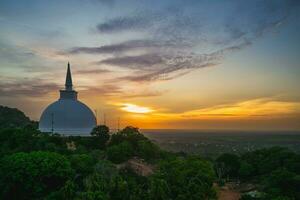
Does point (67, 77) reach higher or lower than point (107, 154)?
higher

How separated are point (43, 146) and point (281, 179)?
25.0 metres

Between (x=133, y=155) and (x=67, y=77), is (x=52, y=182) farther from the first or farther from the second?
(x=67, y=77)

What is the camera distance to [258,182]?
4312 cm

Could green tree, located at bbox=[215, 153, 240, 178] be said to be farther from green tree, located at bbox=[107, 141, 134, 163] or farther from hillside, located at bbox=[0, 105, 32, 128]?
hillside, located at bbox=[0, 105, 32, 128]

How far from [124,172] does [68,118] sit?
25.6 meters

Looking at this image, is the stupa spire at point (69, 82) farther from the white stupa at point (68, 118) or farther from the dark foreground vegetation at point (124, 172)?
the dark foreground vegetation at point (124, 172)

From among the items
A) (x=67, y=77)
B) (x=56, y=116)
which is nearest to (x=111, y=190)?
(x=56, y=116)

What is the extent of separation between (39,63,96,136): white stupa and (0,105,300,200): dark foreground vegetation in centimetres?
1060

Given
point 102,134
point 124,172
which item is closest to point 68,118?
point 102,134

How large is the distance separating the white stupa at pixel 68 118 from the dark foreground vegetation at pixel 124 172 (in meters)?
10.6

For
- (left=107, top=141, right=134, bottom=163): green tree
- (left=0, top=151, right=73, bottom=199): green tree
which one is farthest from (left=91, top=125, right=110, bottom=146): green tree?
(left=0, top=151, right=73, bottom=199): green tree

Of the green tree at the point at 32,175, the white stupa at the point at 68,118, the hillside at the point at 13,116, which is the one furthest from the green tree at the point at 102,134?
the hillside at the point at 13,116

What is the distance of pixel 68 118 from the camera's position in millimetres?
58719

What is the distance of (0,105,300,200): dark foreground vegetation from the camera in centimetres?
2698
